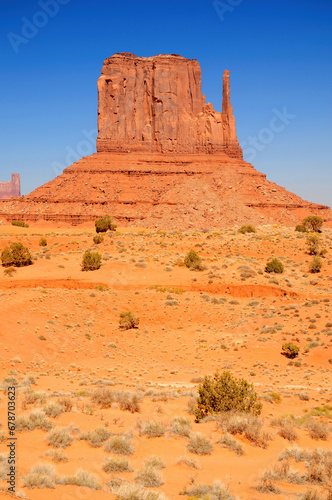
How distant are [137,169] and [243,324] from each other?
238ft

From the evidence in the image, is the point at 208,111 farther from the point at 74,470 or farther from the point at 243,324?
the point at 74,470

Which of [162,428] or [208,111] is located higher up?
[208,111]

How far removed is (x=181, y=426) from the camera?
921 centimetres

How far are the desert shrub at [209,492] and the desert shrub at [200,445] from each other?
1482 millimetres

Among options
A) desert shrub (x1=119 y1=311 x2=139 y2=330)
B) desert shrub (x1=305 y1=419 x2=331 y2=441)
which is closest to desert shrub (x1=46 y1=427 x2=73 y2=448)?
desert shrub (x1=305 y1=419 x2=331 y2=441)

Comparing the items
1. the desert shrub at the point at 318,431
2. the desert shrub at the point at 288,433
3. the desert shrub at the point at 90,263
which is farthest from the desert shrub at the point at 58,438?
the desert shrub at the point at 90,263

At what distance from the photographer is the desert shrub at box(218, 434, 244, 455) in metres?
8.30

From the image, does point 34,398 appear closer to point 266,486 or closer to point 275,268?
point 266,486

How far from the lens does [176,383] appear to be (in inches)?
596

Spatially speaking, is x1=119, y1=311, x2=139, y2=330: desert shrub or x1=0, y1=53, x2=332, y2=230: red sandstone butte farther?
x1=0, y1=53, x2=332, y2=230: red sandstone butte

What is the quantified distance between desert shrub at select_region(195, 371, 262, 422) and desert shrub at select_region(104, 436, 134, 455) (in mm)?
2688

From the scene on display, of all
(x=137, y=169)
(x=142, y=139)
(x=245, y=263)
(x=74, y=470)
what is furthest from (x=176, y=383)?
(x=142, y=139)

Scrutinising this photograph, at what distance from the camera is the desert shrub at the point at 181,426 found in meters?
8.99

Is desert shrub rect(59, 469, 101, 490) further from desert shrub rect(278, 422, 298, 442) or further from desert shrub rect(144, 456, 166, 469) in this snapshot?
desert shrub rect(278, 422, 298, 442)
